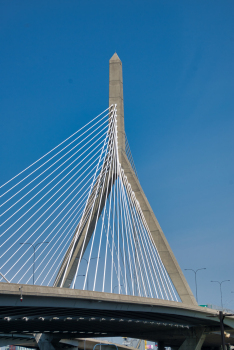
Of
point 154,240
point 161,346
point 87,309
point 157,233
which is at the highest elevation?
point 157,233

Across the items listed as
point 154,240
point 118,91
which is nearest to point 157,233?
point 154,240

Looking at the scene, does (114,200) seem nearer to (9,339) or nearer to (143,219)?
(143,219)

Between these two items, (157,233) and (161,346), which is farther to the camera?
(161,346)

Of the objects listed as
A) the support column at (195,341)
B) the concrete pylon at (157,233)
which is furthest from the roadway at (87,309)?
the concrete pylon at (157,233)

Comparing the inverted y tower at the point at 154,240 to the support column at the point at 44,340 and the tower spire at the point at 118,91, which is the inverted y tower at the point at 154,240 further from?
the support column at the point at 44,340

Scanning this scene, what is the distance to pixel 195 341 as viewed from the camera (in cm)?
5197

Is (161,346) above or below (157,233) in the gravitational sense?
below

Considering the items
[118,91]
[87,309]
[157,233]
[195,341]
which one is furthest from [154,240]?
[87,309]

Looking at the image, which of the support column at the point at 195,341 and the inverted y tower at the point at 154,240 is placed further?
the support column at the point at 195,341

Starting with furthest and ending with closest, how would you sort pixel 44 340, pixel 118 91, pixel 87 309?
pixel 44 340 → pixel 118 91 → pixel 87 309

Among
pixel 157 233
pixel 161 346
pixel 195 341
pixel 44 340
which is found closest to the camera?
pixel 157 233

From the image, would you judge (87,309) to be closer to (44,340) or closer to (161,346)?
(44,340)

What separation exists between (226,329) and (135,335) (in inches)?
517

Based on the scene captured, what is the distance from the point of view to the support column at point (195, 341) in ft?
169
